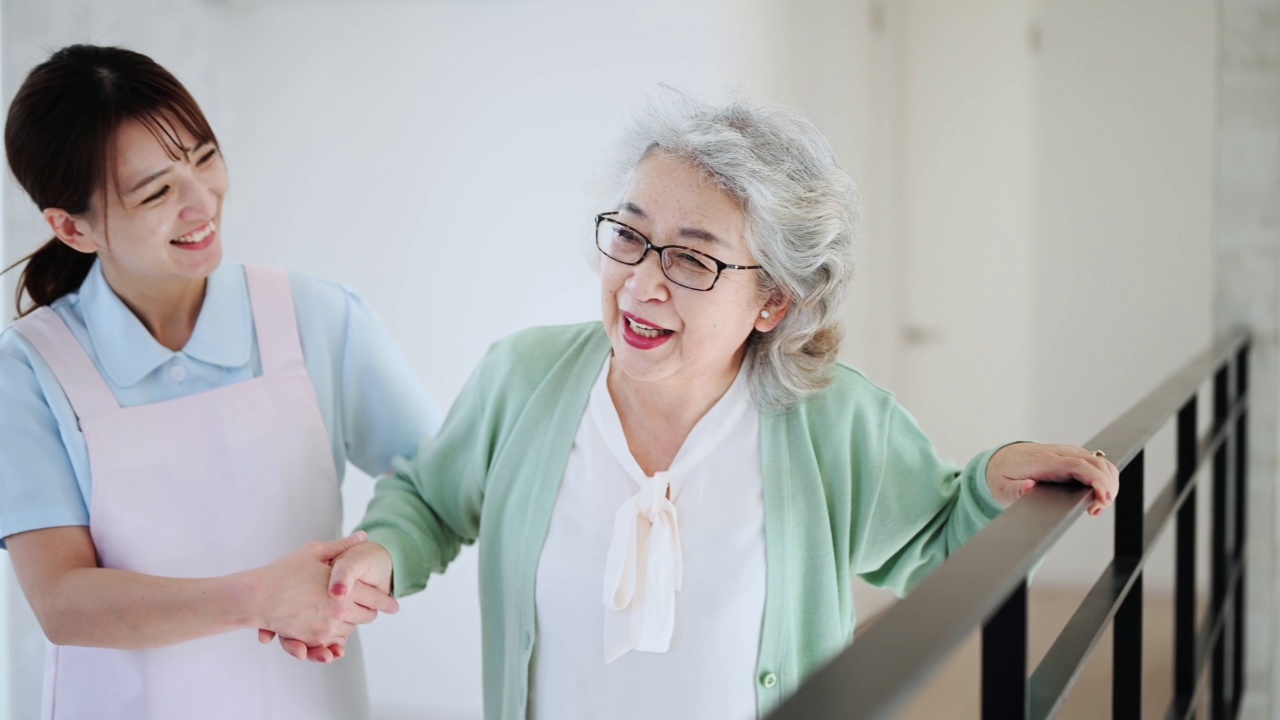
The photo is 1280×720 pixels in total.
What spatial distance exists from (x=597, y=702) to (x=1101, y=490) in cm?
72

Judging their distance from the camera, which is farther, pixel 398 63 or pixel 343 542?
pixel 398 63

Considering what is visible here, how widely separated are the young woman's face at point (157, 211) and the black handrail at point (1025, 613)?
108 cm

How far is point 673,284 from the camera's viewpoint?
1.50 metres

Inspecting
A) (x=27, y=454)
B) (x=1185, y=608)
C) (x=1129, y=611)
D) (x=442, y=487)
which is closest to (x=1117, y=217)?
(x=1185, y=608)

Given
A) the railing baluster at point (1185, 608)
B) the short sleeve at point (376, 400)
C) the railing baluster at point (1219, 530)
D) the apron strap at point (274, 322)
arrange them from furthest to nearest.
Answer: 1. the railing baluster at point (1219, 530)
2. the railing baluster at point (1185, 608)
3. the short sleeve at point (376, 400)
4. the apron strap at point (274, 322)

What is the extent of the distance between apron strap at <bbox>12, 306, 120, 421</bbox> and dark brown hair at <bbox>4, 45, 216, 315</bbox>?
0.31 feet

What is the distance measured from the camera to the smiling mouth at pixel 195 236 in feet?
4.93

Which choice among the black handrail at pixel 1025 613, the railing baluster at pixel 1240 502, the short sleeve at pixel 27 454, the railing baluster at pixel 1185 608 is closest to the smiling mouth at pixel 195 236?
the short sleeve at pixel 27 454

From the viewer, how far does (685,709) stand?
1528 millimetres

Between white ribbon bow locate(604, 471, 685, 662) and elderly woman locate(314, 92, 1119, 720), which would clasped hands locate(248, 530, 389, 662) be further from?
white ribbon bow locate(604, 471, 685, 662)

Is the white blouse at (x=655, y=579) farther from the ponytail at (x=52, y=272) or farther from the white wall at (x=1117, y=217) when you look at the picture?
the white wall at (x=1117, y=217)

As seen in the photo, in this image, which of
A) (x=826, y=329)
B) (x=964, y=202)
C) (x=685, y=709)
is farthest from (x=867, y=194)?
(x=685, y=709)

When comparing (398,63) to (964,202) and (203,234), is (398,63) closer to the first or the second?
(203,234)

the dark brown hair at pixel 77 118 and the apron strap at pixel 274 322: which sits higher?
the dark brown hair at pixel 77 118
